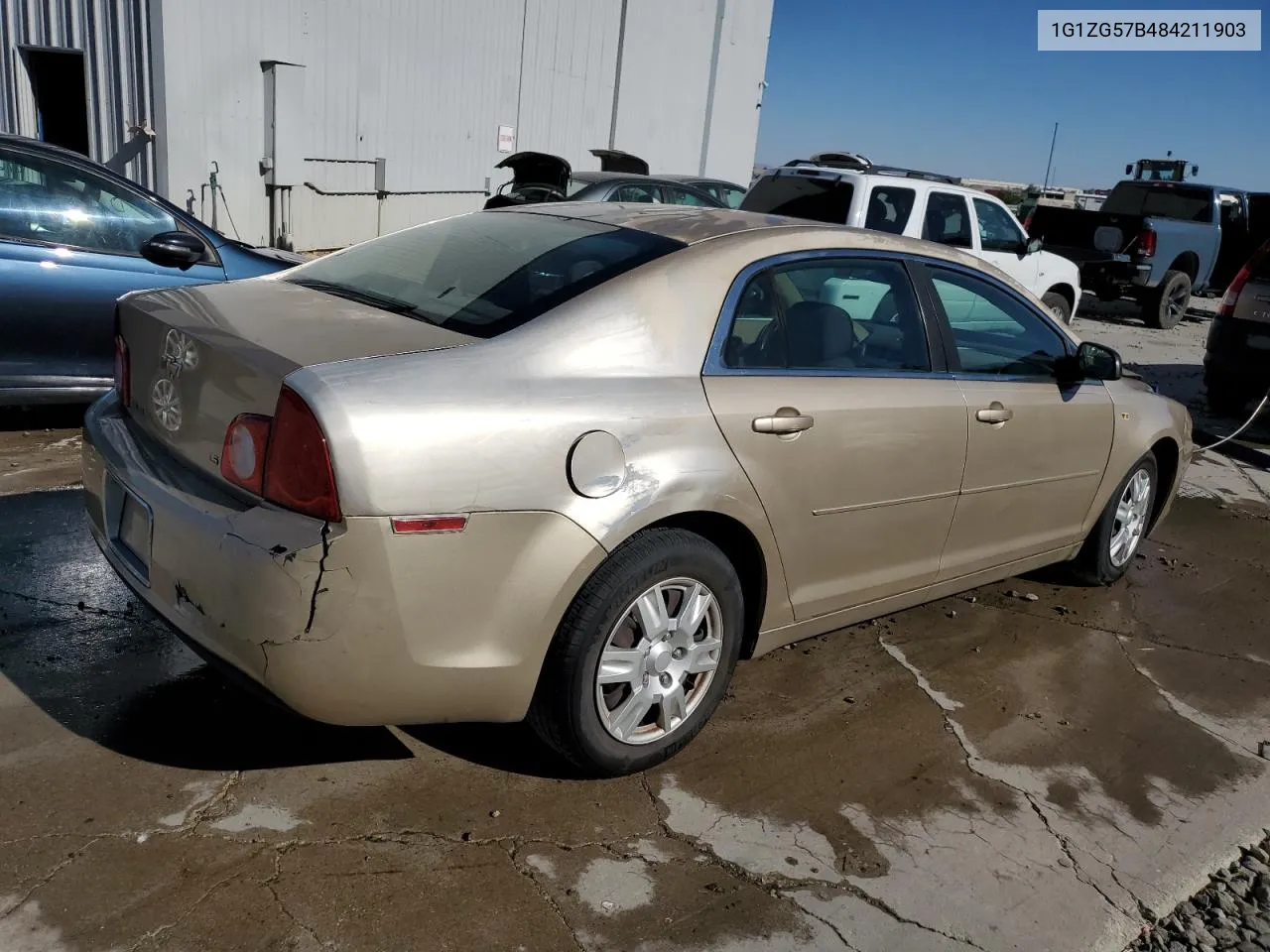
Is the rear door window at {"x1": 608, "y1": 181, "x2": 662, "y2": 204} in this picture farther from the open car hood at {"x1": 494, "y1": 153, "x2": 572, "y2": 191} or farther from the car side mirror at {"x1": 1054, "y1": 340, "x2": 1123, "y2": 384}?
the car side mirror at {"x1": 1054, "y1": 340, "x2": 1123, "y2": 384}

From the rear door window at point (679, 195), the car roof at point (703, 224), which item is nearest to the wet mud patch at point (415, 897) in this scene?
the car roof at point (703, 224)

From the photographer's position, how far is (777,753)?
3.45 meters

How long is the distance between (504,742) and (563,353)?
1251 mm

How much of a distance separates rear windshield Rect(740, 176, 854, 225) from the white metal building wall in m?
A: 6.58

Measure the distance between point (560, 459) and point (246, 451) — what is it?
29.7 inches

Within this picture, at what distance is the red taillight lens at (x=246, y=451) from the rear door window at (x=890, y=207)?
7320 millimetres

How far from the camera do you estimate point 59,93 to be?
40.5 feet

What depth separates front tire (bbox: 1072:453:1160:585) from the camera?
4922mm

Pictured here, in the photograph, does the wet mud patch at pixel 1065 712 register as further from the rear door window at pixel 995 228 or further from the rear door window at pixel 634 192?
the rear door window at pixel 634 192

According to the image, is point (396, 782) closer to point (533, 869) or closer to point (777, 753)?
point (533, 869)

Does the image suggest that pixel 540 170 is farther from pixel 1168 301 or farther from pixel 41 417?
pixel 1168 301

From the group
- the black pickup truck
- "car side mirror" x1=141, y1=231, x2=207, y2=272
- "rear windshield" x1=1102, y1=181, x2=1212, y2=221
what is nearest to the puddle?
"car side mirror" x1=141, y1=231, x2=207, y2=272

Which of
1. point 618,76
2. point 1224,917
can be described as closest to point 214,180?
point 618,76

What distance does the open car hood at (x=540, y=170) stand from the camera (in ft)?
37.3
